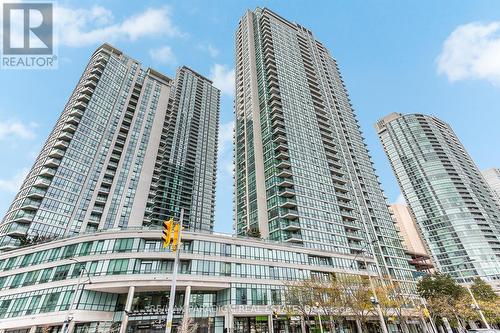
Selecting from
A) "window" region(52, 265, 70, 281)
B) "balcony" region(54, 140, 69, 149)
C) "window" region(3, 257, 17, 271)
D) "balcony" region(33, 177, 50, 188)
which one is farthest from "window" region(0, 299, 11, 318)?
"balcony" region(54, 140, 69, 149)

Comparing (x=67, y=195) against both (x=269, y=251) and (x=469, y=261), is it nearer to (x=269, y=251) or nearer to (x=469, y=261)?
(x=269, y=251)

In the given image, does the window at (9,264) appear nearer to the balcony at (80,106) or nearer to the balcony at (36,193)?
the balcony at (36,193)

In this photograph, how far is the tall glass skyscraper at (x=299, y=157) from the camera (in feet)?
226

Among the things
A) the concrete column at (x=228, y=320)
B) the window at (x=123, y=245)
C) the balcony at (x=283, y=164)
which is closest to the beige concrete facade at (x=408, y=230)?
the balcony at (x=283, y=164)

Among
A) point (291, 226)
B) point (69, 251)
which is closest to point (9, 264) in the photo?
point (69, 251)

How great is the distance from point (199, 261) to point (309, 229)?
101ft

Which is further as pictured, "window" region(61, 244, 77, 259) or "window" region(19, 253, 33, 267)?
"window" region(19, 253, 33, 267)

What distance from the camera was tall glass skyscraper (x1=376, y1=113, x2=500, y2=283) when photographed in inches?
4013

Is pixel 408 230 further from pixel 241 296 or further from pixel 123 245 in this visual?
pixel 123 245

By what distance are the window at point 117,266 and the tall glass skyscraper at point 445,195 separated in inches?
4454

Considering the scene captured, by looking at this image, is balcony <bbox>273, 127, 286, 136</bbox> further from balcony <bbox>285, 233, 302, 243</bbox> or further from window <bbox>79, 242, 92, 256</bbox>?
window <bbox>79, 242, 92, 256</bbox>

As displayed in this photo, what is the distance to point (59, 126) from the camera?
79.9m

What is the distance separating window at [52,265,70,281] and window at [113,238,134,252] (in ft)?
24.8

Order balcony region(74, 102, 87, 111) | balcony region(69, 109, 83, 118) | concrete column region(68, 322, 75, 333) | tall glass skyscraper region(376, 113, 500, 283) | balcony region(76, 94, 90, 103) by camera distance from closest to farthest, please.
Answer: concrete column region(68, 322, 75, 333), balcony region(69, 109, 83, 118), balcony region(74, 102, 87, 111), balcony region(76, 94, 90, 103), tall glass skyscraper region(376, 113, 500, 283)
